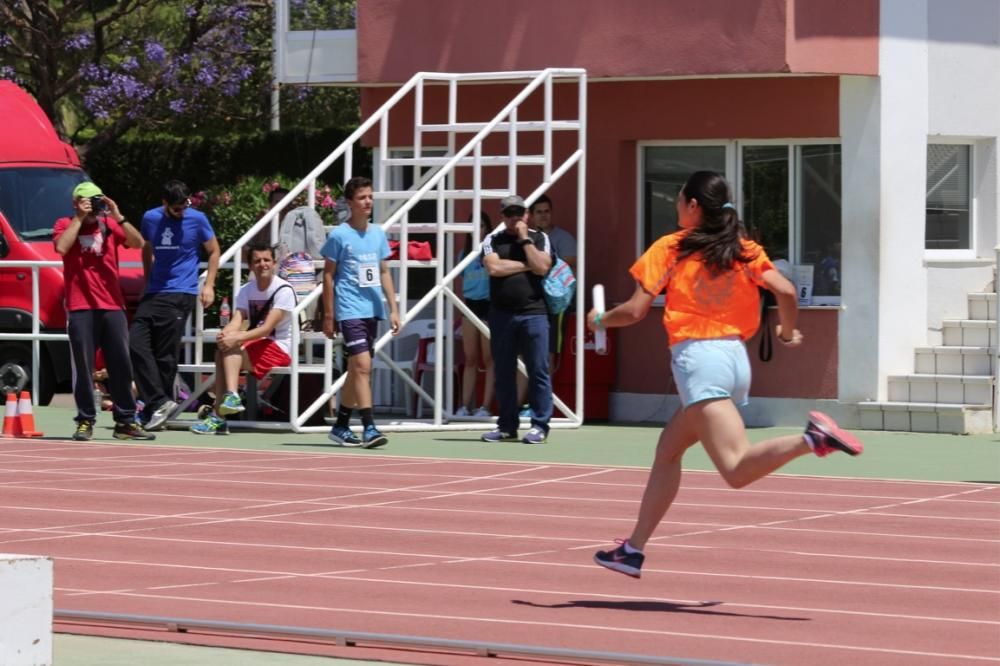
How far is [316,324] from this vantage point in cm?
1722

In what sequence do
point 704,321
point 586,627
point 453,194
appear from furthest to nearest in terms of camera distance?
point 453,194 → point 704,321 → point 586,627

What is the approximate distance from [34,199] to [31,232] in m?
0.53

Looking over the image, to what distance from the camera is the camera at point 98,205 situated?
16.1 m

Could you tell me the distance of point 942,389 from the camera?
18.4 metres

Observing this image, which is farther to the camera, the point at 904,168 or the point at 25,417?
the point at 904,168

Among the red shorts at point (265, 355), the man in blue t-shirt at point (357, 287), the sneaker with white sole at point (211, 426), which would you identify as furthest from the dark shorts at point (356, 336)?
the sneaker with white sole at point (211, 426)

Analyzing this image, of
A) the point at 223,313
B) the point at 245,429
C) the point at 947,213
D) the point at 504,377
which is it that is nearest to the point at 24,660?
the point at 504,377

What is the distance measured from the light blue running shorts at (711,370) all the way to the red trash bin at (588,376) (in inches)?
396

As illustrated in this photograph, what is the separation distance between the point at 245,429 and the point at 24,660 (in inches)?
430

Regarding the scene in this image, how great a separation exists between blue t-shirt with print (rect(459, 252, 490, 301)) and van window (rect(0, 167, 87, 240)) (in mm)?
5535

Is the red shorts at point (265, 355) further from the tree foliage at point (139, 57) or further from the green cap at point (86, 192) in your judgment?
the tree foliage at point (139, 57)

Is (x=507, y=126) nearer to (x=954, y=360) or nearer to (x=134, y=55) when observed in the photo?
(x=954, y=360)

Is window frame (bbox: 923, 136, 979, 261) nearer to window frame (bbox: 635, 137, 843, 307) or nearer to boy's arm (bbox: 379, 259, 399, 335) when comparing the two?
window frame (bbox: 635, 137, 843, 307)

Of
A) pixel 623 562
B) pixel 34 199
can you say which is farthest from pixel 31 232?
pixel 623 562
